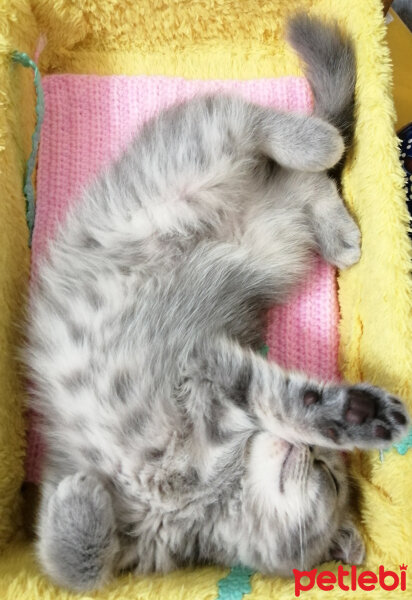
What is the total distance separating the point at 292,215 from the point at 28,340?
0.58 m

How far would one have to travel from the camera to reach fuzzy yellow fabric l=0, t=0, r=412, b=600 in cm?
97

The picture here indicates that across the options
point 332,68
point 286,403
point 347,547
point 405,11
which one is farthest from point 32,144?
point 405,11

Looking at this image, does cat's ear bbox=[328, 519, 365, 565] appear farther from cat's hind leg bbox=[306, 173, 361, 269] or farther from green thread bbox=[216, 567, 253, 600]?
cat's hind leg bbox=[306, 173, 361, 269]

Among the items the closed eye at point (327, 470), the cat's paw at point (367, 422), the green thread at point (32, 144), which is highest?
the green thread at point (32, 144)

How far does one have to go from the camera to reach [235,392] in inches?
38.4

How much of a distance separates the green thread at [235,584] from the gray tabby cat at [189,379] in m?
0.02

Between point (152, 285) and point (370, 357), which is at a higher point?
point (152, 285)


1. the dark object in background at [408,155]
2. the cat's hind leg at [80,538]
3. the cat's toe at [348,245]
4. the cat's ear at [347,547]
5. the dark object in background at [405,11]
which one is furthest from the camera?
the dark object in background at [405,11]

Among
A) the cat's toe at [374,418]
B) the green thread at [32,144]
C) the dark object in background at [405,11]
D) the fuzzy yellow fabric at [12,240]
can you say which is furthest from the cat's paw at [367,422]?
the dark object in background at [405,11]

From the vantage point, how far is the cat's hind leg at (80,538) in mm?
886

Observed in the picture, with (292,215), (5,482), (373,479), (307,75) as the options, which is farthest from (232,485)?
(307,75)

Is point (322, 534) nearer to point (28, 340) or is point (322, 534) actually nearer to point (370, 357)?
point (370, 357)

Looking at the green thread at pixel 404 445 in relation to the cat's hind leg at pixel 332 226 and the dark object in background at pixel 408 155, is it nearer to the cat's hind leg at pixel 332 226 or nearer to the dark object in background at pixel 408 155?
the cat's hind leg at pixel 332 226

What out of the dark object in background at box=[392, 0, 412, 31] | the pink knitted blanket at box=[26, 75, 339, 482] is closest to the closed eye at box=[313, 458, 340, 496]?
the pink knitted blanket at box=[26, 75, 339, 482]
